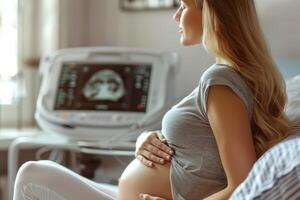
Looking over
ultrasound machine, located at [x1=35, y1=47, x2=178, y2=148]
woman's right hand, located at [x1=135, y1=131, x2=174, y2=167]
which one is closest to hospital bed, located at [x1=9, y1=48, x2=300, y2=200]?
ultrasound machine, located at [x1=35, y1=47, x2=178, y2=148]

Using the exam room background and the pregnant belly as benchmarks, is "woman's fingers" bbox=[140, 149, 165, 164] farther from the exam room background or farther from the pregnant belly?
the exam room background

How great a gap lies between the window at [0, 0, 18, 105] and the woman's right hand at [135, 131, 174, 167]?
1185 mm

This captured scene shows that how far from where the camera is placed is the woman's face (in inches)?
50.2

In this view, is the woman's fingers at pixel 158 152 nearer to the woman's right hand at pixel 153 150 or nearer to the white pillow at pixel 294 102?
the woman's right hand at pixel 153 150

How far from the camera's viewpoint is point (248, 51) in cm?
120

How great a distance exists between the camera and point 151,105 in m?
1.93

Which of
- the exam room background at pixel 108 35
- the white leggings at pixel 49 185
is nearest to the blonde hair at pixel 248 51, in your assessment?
the white leggings at pixel 49 185

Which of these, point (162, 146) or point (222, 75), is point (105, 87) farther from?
point (222, 75)

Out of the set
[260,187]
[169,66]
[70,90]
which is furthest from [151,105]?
[260,187]

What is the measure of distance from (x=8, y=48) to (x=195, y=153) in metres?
1.43

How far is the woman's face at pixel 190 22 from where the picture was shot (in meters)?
1.28

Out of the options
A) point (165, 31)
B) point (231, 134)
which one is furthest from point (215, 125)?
point (165, 31)

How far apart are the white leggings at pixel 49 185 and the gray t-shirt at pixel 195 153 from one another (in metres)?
0.23

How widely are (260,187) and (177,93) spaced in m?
1.39
